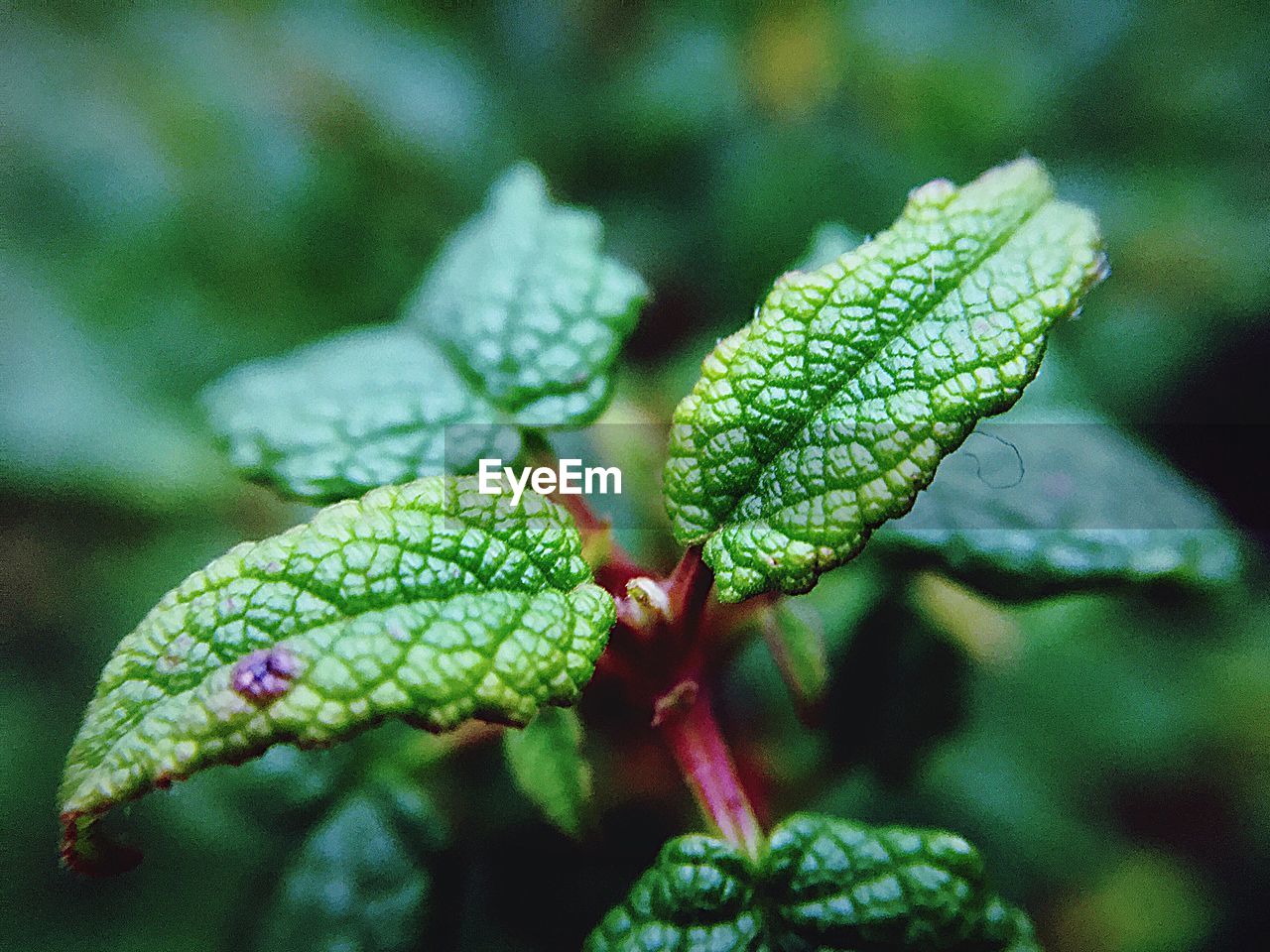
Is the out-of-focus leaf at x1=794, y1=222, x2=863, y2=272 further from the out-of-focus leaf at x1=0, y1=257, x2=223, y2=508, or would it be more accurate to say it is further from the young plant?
the out-of-focus leaf at x1=0, y1=257, x2=223, y2=508

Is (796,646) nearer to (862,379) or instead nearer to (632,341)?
(862,379)

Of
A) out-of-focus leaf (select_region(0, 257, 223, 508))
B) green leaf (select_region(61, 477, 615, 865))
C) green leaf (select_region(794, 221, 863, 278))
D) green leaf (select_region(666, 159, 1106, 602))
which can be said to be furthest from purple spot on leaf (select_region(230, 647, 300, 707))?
out-of-focus leaf (select_region(0, 257, 223, 508))

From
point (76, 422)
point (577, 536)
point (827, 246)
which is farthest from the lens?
point (76, 422)

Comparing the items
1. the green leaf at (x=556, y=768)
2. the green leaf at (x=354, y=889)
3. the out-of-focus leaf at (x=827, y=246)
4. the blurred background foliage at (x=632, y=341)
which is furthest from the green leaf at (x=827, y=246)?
the green leaf at (x=354, y=889)

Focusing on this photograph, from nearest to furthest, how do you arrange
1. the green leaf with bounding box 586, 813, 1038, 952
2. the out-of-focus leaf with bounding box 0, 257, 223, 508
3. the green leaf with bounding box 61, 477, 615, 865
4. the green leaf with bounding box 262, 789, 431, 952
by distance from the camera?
the green leaf with bounding box 61, 477, 615, 865 < the green leaf with bounding box 586, 813, 1038, 952 < the green leaf with bounding box 262, 789, 431, 952 < the out-of-focus leaf with bounding box 0, 257, 223, 508

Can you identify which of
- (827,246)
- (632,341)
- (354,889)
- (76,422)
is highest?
(76,422)

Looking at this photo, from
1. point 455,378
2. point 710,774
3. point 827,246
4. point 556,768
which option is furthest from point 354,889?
Answer: point 827,246

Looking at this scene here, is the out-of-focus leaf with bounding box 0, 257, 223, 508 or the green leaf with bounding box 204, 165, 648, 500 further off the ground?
the out-of-focus leaf with bounding box 0, 257, 223, 508
